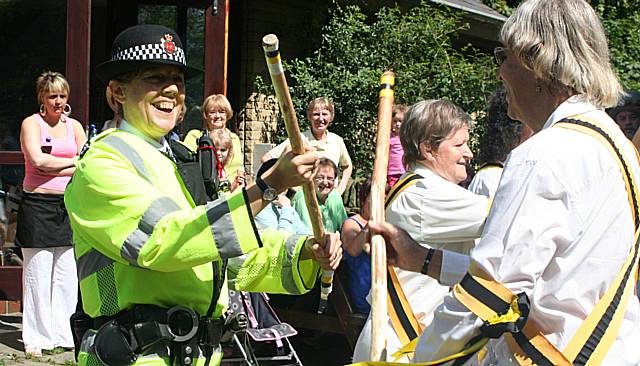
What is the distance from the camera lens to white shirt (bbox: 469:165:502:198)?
4316mm

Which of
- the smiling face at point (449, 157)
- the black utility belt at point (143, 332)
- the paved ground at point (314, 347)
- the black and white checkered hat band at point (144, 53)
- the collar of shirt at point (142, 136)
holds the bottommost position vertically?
the paved ground at point (314, 347)

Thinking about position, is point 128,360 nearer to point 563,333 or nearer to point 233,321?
point 233,321

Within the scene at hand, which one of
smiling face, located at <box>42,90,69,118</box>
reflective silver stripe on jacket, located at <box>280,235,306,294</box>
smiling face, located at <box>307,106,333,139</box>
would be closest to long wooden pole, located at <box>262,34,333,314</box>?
reflective silver stripe on jacket, located at <box>280,235,306,294</box>

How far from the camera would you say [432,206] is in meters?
3.83

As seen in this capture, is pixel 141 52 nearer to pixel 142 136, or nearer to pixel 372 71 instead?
pixel 142 136

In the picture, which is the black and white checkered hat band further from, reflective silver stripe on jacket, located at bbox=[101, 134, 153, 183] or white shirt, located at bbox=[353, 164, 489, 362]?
white shirt, located at bbox=[353, 164, 489, 362]

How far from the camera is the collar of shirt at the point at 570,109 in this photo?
2592mm

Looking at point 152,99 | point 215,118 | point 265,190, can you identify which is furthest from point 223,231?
point 215,118

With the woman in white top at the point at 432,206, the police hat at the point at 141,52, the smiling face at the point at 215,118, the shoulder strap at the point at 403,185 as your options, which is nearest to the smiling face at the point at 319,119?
the smiling face at the point at 215,118

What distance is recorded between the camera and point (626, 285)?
8.40 ft

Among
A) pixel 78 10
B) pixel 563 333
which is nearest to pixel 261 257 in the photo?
pixel 563 333

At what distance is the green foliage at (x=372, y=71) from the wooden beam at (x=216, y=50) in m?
1.92

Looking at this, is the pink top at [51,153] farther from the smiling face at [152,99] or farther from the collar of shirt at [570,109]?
the collar of shirt at [570,109]

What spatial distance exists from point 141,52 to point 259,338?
12.4 feet
